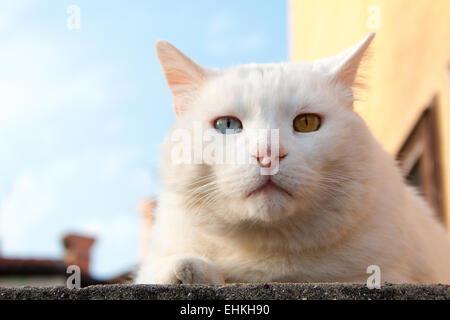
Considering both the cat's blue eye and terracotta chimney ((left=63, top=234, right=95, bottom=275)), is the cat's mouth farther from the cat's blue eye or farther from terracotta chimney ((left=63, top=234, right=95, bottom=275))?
terracotta chimney ((left=63, top=234, right=95, bottom=275))

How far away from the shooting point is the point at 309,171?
5.18 ft

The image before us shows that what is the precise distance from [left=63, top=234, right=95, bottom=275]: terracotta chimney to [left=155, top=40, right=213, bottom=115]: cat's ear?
7280 mm

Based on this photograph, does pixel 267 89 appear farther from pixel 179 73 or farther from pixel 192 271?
pixel 192 271

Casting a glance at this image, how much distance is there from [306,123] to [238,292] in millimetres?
652

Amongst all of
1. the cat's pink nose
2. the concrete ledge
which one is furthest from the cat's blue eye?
the concrete ledge

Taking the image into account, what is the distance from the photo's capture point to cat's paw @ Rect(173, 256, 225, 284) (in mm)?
1517

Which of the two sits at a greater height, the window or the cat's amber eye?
the window

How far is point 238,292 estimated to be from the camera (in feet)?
4.15

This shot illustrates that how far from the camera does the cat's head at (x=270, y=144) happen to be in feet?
5.15

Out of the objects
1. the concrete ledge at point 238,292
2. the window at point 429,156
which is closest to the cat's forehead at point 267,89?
the concrete ledge at point 238,292

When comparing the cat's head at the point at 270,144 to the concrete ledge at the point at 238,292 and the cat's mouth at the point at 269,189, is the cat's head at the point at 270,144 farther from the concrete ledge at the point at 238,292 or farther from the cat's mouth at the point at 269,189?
the concrete ledge at the point at 238,292

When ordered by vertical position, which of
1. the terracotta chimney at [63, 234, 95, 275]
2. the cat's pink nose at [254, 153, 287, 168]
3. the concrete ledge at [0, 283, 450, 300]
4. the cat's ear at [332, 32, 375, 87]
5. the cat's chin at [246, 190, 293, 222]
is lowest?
the concrete ledge at [0, 283, 450, 300]

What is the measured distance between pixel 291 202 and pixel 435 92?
2830 mm

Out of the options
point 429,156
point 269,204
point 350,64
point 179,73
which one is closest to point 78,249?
point 429,156
